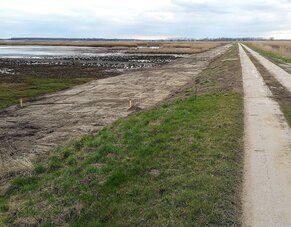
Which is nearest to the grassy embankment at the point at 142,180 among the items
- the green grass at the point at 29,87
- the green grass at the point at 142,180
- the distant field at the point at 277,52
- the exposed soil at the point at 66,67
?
the green grass at the point at 142,180

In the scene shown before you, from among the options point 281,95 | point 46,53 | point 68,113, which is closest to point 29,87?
point 68,113

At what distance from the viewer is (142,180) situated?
912cm

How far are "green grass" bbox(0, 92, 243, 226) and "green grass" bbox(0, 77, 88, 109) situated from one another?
1455 centimetres

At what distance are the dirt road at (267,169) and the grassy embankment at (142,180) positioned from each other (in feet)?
0.87

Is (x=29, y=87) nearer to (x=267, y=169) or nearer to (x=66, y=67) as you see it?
(x=66, y=67)

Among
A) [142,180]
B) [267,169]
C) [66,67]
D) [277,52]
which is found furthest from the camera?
[277,52]

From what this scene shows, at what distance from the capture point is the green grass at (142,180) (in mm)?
7414

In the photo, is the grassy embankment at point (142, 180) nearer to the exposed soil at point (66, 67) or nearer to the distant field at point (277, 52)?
the exposed soil at point (66, 67)

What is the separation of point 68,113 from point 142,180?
13.6m

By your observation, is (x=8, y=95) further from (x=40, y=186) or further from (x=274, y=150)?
(x=274, y=150)

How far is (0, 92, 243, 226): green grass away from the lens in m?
7.41

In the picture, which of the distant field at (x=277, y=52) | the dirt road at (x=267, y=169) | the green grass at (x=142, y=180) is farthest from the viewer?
the distant field at (x=277, y=52)

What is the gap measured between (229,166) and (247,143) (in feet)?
6.65

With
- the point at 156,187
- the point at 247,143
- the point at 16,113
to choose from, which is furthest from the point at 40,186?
the point at 16,113
